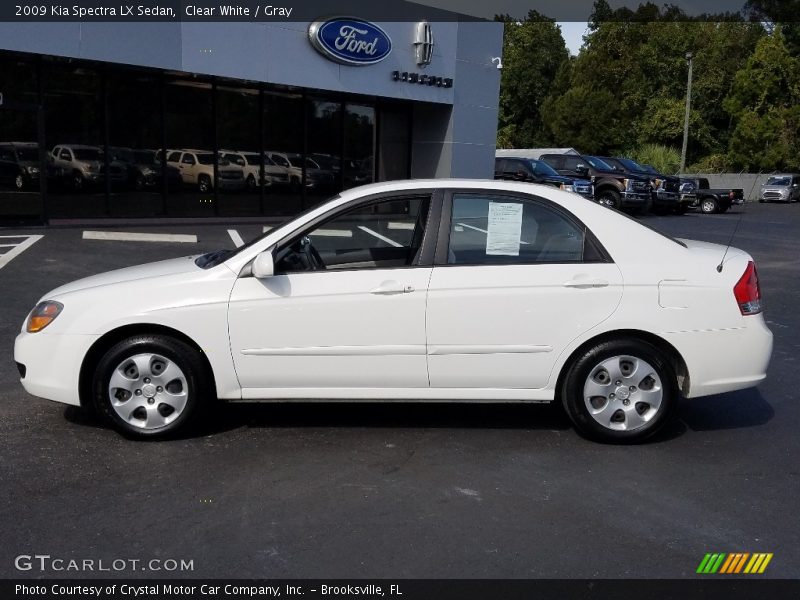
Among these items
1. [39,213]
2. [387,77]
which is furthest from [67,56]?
[387,77]

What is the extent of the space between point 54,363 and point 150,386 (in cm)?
61

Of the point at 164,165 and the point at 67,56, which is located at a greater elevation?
the point at 67,56

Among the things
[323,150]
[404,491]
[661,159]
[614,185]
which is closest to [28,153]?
[323,150]

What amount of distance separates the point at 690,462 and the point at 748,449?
506mm

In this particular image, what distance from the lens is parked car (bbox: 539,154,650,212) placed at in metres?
26.3

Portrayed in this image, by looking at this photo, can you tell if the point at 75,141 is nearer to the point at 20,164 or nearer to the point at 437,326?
the point at 20,164

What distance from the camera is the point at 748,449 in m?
4.98

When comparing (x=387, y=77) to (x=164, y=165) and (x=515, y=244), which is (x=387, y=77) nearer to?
(x=164, y=165)

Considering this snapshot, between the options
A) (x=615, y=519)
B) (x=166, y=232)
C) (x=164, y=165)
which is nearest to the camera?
(x=615, y=519)

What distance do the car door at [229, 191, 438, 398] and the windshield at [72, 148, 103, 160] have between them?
46.1 ft

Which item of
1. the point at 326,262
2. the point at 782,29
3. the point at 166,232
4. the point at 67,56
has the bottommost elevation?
the point at 166,232

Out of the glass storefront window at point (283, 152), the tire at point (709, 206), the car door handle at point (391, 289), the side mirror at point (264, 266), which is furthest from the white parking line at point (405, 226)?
the tire at point (709, 206)

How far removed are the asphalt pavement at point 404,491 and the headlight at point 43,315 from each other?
681 mm

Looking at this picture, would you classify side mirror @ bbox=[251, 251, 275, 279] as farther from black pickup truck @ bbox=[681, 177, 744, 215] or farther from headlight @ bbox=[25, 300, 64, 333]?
black pickup truck @ bbox=[681, 177, 744, 215]
